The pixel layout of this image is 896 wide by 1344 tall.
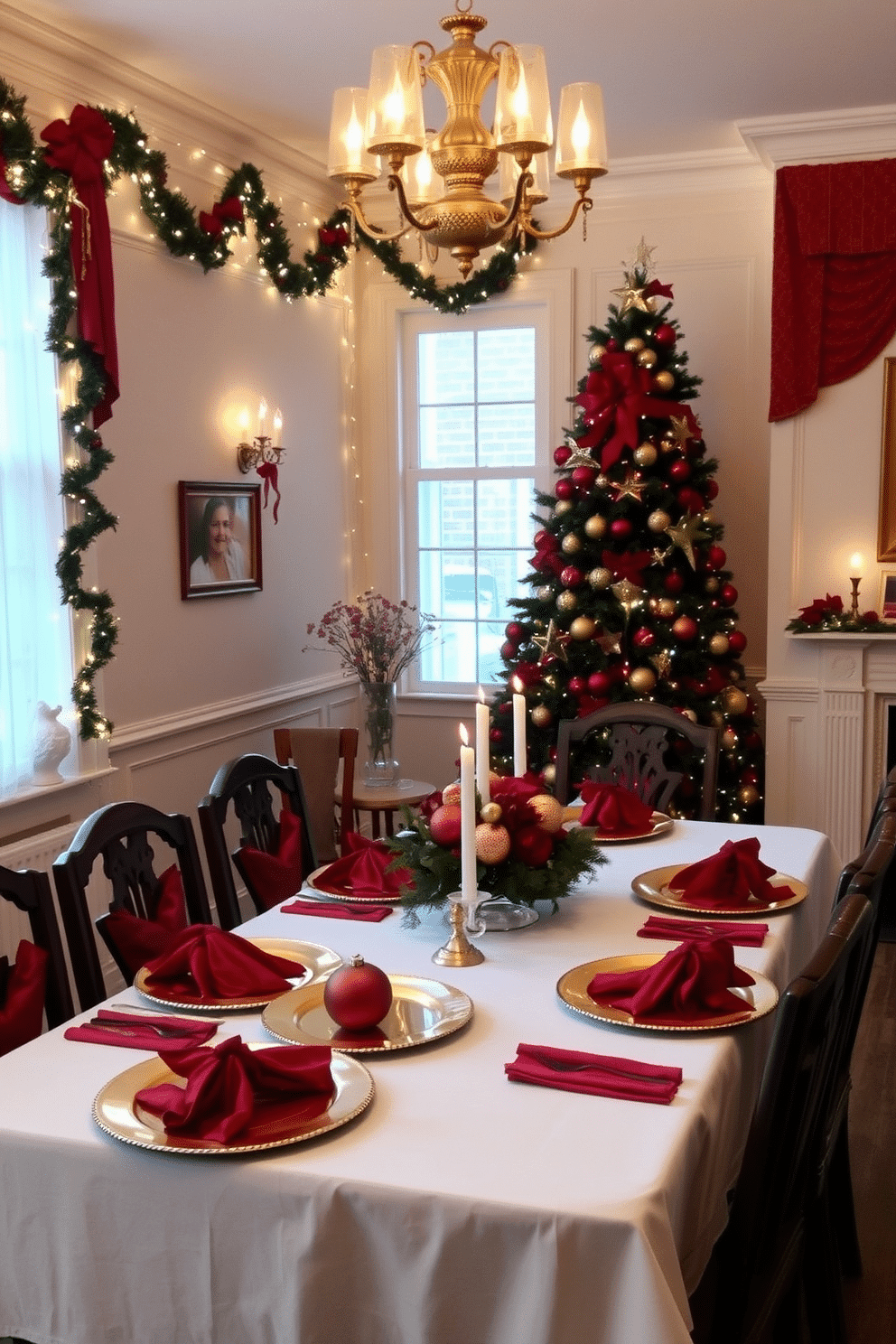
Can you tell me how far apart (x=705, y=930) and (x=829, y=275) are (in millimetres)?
3441

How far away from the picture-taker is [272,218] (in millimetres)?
5191

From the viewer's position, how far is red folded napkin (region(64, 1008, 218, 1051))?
1.99 metres

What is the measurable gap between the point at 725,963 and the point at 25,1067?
1105mm

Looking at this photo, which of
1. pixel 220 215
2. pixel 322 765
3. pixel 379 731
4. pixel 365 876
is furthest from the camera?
pixel 379 731

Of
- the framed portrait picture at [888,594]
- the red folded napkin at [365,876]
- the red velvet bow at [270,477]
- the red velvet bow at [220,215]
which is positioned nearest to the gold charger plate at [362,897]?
the red folded napkin at [365,876]

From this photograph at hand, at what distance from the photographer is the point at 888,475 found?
5.04 meters

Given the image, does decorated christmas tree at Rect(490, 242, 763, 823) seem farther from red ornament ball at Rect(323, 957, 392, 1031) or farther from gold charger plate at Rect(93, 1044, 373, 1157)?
gold charger plate at Rect(93, 1044, 373, 1157)

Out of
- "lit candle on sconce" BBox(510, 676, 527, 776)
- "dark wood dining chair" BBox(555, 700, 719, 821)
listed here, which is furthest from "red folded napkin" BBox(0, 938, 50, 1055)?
"dark wood dining chair" BBox(555, 700, 719, 821)

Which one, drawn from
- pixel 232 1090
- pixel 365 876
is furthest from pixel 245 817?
pixel 232 1090

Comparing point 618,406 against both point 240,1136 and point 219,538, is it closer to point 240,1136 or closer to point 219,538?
point 219,538

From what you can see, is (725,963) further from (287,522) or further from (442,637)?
(442,637)

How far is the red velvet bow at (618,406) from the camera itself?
5.07 m

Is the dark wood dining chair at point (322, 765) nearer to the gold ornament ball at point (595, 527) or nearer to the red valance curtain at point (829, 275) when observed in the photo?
the gold ornament ball at point (595, 527)

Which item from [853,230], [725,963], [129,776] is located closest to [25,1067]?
[725,963]
